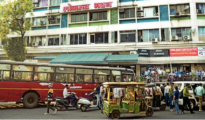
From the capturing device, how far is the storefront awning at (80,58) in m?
20.9

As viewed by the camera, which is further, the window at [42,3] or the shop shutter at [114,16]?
the window at [42,3]

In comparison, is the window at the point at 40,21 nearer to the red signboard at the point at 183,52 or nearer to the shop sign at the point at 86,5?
the shop sign at the point at 86,5

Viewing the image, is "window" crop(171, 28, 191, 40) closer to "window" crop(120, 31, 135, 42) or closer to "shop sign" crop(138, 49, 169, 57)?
"shop sign" crop(138, 49, 169, 57)

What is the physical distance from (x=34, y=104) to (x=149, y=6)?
1829 centimetres

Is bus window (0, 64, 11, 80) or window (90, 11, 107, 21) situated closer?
bus window (0, 64, 11, 80)

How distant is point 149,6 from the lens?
74.3ft

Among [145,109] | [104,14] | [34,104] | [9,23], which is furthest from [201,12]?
[9,23]

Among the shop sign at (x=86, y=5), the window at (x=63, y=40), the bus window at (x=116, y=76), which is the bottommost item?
the bus window at (x=116, y=76)

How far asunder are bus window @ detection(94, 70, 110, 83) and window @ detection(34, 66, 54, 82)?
3442 mm

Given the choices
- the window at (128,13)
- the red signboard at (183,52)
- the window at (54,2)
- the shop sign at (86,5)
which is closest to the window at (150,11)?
the window at (128,13)

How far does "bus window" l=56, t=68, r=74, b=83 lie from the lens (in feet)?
42.0

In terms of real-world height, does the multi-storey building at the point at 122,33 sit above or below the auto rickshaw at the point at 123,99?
above

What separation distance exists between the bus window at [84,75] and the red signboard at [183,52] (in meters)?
11.9

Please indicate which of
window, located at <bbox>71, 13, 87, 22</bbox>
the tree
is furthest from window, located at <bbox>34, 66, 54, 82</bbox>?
window, located at <bbox>71, 13, 87, 22</bbox>
